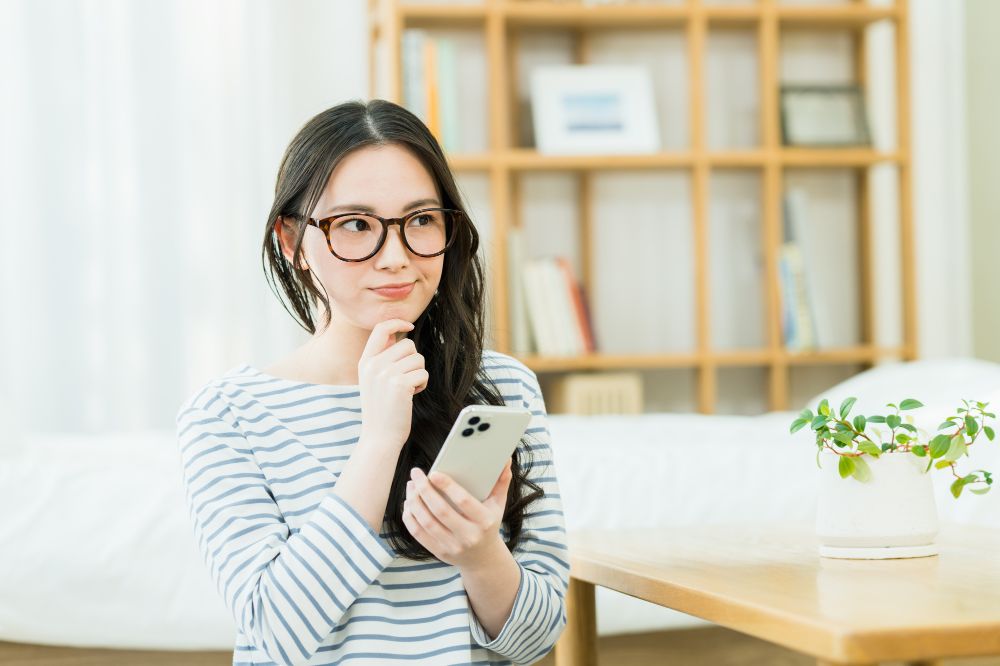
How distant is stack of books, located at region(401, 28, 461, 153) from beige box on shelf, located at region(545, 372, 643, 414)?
2.16 ft

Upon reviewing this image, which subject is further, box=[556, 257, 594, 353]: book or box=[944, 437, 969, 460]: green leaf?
box=[556, 257, 594, 353]: book

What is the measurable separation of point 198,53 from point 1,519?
5.66 ft

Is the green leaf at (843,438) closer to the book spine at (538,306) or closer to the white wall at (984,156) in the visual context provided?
the book spine at (538,306)

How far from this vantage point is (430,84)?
278 centimetres

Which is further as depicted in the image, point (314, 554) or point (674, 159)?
point (674, 159)

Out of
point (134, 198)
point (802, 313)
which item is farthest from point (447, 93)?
point (802, 313)

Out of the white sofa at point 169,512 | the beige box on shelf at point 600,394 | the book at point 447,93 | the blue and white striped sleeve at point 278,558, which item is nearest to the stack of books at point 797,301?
the beige box on shelf at point 600,394

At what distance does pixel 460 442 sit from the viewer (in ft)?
2.72

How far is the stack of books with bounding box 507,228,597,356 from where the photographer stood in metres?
2.80

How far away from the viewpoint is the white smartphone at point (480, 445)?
0.82 metres

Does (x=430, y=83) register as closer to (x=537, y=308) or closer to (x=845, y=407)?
(x=537, y=308)

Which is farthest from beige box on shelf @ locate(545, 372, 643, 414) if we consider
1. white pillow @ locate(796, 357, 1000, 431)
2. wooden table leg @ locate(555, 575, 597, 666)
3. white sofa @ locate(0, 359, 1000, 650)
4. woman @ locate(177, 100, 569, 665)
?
woman @ locate(177, 100, 569, 665)

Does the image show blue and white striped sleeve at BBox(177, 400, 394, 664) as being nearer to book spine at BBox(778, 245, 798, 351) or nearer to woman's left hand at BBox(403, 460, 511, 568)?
woman's left hand at BBox(403, 460, 511, 568)

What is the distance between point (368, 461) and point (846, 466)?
16.0 inches
